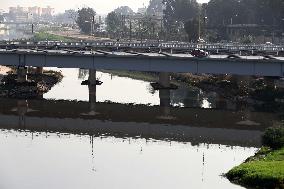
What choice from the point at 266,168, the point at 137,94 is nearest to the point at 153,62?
the point at 137,94

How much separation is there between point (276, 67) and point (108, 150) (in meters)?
31.6

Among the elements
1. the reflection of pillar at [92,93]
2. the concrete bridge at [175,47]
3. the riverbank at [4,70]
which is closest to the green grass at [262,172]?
the reflection of pillar at [92,93]

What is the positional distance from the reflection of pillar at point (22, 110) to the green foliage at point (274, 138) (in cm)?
3141

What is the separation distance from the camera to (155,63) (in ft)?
276

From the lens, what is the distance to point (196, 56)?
82.4 metres

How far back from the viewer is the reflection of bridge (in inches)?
2606

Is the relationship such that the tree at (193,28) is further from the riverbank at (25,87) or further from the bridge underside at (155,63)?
the bridge underside at (155,63)

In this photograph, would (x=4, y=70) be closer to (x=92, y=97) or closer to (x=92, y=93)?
(x=92, y=93)

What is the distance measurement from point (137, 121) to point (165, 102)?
13.6 m

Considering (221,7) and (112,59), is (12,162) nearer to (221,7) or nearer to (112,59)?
(112,59)

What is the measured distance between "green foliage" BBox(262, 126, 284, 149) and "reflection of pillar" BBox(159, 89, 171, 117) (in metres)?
23.4

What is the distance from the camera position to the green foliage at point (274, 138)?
177 feet

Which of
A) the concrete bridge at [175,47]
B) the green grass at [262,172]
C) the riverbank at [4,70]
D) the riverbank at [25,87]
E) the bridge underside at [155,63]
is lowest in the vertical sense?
the green grass at [262,172]

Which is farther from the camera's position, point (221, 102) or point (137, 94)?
point (137, 94)
